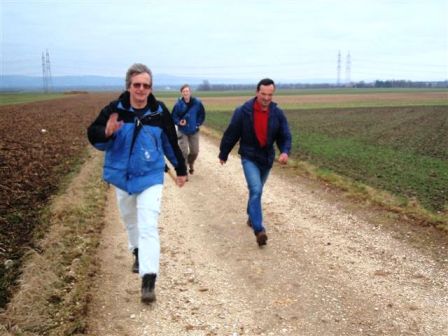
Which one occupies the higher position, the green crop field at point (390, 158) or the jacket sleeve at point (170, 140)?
the jacket sleeve at point (170, 140)

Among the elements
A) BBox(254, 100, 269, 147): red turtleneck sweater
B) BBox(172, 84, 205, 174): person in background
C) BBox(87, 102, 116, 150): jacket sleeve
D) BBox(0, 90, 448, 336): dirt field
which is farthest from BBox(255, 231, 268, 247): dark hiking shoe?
BBox(172, 84, 205, 174): person in background

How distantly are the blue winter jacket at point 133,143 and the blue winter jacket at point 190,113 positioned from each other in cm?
605

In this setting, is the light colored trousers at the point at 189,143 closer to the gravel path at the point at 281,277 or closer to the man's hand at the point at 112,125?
the gravel path at the point at 281,277

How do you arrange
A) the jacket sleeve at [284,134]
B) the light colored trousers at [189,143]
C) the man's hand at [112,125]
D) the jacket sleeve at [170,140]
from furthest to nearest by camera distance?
the light colored trousers at [189,143], the jacket sleeve at [284,134], the jacket sleeve at [170,140], the man's hand at [112,125]

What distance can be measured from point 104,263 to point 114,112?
85.3 inches

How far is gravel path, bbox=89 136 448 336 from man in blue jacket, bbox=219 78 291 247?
0.54m

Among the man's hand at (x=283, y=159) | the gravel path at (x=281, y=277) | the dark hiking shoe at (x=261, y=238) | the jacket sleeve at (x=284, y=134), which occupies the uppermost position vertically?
the jacket sleeve at (x=284, y=134)

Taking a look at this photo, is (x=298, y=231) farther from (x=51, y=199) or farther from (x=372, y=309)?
(x=51, y=199)

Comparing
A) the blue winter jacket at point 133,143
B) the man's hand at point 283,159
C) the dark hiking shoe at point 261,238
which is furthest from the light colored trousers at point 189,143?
the blue winter jacket at point 133,143

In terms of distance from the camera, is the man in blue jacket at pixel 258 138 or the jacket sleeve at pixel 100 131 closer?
the jacket sleeve at pixel 100 131

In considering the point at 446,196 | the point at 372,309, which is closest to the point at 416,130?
the point at 446,196

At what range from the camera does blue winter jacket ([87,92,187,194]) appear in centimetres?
461

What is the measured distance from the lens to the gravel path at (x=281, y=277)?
4.46 m

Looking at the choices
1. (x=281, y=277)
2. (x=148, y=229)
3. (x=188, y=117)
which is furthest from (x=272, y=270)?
(x=188, y=117)
